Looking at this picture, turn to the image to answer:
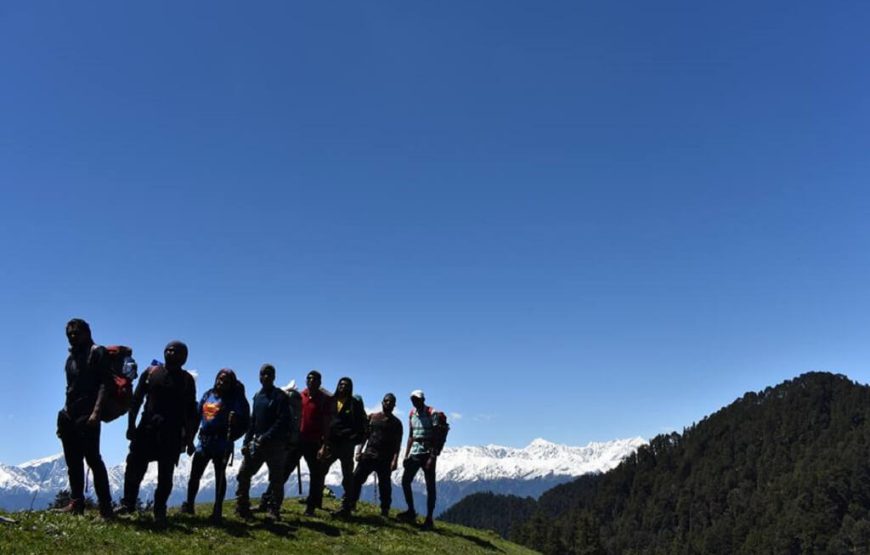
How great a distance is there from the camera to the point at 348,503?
19.3 metres

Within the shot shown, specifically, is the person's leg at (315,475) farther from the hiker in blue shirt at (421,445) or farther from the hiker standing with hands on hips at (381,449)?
the hiker in blue shirt at (421,445)

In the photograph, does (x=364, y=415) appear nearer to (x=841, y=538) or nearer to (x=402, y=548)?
(x=402, y=548)

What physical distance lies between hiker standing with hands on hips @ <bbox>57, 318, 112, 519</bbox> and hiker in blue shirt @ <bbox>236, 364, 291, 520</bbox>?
326 cm

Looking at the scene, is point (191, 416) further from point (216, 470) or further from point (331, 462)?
point (331, 462)

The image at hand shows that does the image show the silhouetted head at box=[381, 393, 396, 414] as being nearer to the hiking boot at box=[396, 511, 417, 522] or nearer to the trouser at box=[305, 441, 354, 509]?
the trouser at box=[305, 441, 354, 509]

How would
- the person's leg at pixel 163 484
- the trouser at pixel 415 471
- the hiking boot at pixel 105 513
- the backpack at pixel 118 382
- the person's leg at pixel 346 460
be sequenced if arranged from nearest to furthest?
the backpack at pixel 118 382 → the person's leg at pixel 163 484 → the hiking boot at pixel 105 513 → the person's leg at pixel 346 460 → the trouser at pixel 415 471

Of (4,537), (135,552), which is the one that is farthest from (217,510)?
(4,537)

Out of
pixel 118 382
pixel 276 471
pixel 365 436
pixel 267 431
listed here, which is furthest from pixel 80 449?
pixel 365 436

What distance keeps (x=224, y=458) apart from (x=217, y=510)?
1259 mm

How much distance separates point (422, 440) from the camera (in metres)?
19.9

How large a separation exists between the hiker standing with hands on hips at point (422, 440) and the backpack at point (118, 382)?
8.63 meters

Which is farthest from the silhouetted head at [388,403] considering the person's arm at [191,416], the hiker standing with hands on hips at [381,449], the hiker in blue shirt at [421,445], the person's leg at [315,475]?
the person's arm at [191,416]

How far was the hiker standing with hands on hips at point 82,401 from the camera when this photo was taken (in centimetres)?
1302

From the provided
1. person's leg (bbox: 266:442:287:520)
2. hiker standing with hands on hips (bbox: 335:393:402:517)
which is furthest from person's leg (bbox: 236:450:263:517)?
hiker standing with hands on hips (bbox: 335:393:402:517)
